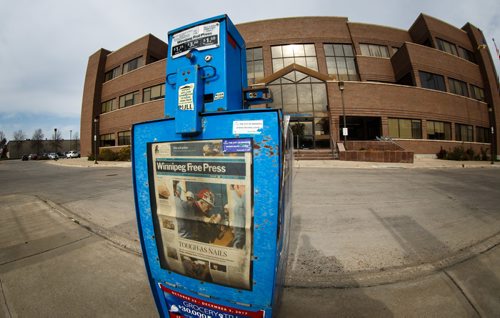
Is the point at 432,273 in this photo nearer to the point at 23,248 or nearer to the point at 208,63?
the point at 208,63

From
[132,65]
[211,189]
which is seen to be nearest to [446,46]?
[211,189]

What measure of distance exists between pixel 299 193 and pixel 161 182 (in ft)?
17.6

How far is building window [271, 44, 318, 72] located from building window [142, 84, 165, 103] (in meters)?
14.1

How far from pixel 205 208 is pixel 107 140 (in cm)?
3518

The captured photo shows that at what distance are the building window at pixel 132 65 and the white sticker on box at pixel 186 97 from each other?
107ft

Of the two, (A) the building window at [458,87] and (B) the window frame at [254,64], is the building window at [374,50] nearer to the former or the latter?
(A) the building window at [458,87]

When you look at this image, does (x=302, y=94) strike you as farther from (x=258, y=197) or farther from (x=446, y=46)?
(x=258, y=197)

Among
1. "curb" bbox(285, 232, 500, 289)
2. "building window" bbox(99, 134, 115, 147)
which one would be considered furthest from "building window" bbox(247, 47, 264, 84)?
"curb" bbox(285, 232, 500, 289)

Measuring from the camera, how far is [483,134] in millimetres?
23969

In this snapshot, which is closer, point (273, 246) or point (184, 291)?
point (273, 246)

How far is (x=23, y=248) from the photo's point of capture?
313cm

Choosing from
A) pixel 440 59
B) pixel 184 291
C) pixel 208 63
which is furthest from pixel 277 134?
pixel 440 59

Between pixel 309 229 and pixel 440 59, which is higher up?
pixel 440 59

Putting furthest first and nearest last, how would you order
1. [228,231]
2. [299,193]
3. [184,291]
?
[299,193]
[184,291]
[228,231]
